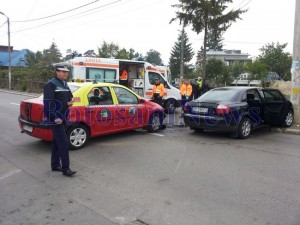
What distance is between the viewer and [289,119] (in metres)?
10.5

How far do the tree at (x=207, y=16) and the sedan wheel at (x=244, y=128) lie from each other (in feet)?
42.2

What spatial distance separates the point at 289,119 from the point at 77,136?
23.7 ft

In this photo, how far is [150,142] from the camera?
7926 mm

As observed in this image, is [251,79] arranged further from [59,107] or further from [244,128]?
[59,107]

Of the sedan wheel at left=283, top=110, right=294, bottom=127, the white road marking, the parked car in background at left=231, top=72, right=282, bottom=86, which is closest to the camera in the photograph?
the white road marking

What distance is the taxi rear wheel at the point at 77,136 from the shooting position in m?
6.89

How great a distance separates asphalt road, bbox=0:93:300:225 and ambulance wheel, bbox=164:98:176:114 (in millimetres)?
7068

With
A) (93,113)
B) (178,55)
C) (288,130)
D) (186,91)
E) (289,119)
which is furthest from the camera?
(178,55)

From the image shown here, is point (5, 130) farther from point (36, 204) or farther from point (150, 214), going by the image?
point (150, 214)

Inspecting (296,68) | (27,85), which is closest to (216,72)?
(27,85)

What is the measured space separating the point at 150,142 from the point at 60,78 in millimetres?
3344

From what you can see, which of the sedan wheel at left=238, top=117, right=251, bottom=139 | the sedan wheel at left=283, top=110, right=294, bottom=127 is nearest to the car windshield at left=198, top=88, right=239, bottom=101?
the sedan wheel at left=238, top=117, right=251, bottom=139

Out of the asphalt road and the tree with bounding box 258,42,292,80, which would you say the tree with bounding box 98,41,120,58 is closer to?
the tree with bounding box 258,42,292,80

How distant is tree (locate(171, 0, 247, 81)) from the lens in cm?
2116
